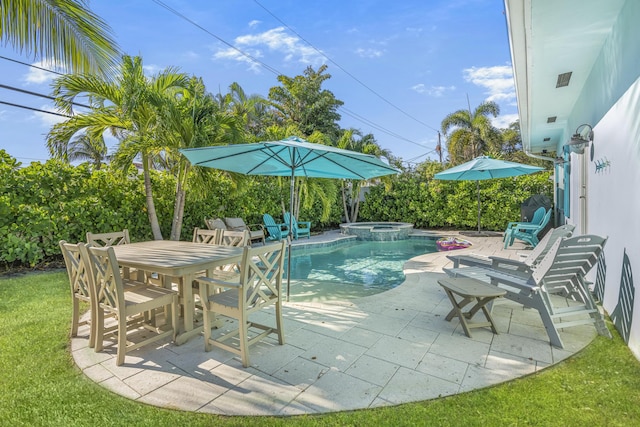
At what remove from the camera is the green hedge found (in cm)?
→ 657

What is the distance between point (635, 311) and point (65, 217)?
967 centimetres

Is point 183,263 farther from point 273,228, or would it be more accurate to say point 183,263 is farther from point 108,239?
point 273,228

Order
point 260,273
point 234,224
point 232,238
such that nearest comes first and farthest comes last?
point 260,273 < point 232,238 < point 234,224

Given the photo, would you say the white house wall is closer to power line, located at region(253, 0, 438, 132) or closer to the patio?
the patio

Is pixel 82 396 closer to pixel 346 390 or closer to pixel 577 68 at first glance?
pixel 346 390

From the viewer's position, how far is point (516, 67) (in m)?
5.01

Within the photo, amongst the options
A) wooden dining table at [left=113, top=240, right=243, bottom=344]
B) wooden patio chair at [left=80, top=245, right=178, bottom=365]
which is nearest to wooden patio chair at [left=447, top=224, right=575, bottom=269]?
wooden dining table at [left=113, top=240, right=243, bottom=344]

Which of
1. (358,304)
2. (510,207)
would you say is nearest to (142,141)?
(358,304)

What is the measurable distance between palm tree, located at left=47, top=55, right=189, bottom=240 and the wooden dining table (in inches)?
162

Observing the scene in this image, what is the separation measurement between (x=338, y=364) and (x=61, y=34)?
5105 mm

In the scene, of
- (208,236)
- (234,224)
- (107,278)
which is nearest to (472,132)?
(234,224)

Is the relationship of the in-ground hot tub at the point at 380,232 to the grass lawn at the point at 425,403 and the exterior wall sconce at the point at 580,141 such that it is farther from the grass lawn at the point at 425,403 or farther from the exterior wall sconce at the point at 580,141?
the grass lawn at the point at 425,403

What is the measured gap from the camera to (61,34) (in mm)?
4027

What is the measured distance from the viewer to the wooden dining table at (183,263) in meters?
3.27
